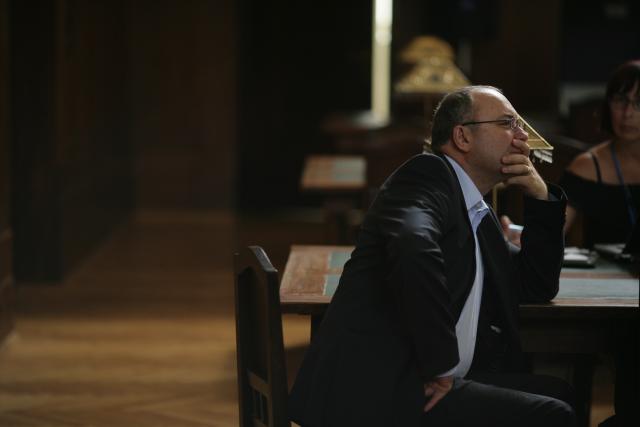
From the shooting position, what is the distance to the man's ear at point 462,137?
9.34 feet

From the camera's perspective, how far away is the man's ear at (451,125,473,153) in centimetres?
285

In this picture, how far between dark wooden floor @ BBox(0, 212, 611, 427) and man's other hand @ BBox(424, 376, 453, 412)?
2.01 m

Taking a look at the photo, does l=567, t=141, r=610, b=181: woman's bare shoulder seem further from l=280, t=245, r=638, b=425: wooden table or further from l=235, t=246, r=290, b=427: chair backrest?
l=235, t=246, r=290, b=427: chair backrest

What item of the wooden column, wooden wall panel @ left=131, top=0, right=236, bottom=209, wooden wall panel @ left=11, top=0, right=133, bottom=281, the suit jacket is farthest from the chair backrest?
wooden wall panel @ left=131, top=0, right=236, bottom=209

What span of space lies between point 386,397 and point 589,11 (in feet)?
37.3

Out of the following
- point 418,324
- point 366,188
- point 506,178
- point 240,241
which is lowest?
point 240,241

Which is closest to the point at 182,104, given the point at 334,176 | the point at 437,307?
the point at 334,176

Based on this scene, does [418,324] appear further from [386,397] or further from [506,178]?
[506,178]

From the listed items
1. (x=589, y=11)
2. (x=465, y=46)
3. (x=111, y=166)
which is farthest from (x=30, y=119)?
(x=589, y=11)

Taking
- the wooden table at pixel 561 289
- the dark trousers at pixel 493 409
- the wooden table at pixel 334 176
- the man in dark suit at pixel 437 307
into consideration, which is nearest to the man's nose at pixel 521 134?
the man in dark suit at pixel 437 307

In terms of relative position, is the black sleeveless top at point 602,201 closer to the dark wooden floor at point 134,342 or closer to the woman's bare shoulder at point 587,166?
the woman's bare shoulder at point 587,166

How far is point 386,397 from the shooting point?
2.64 meters

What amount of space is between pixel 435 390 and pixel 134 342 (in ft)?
11.4

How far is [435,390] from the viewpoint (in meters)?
2.66
